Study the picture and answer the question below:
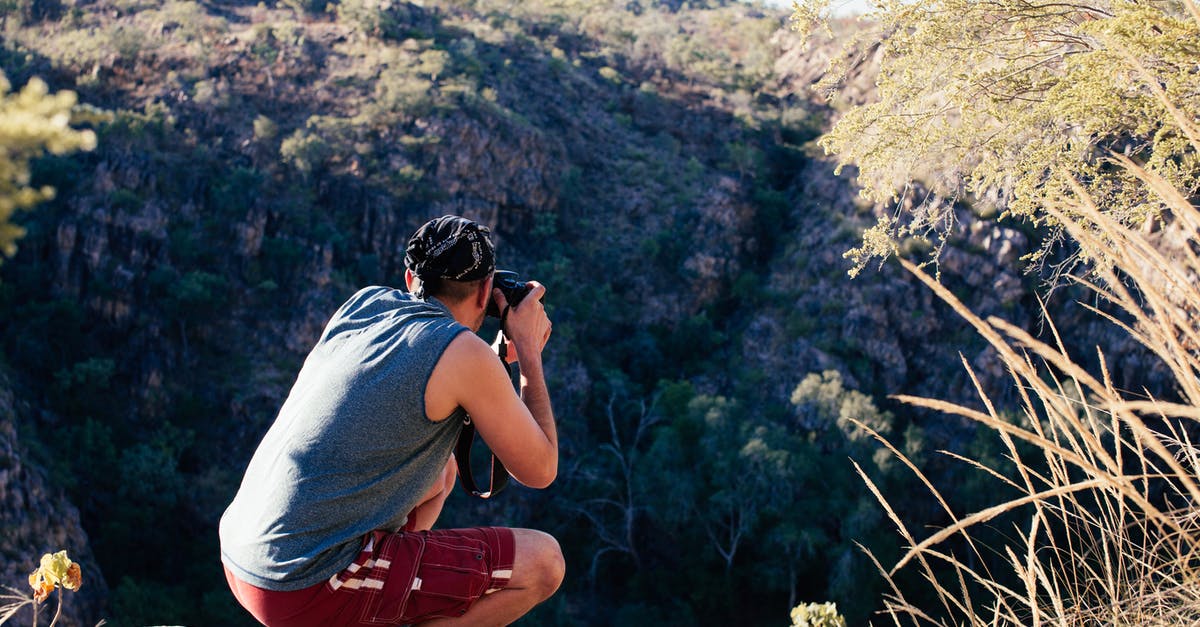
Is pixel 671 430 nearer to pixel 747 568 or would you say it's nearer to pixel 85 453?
pixel 747 568

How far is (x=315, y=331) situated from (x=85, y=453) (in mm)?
4104

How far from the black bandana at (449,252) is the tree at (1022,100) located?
6.26ft

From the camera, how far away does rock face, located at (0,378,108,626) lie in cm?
983

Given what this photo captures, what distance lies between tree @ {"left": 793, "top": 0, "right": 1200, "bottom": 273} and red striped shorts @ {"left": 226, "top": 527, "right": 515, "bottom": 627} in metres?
2.04

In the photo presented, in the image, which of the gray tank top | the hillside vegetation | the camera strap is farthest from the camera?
the hillside vegetation

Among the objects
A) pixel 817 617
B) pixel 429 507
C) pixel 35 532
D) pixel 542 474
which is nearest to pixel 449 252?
pixel 542 474

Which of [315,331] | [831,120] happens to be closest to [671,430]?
[315,331]

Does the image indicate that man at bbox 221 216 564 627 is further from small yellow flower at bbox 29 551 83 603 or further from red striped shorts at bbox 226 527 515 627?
small yellow flower at bbox 29 551 83 603

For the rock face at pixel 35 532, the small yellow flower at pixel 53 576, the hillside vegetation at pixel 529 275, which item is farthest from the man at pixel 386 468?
the hillside vegetation at pixel 529 275

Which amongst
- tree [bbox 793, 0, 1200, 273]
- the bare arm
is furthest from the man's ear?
tree [bbox 793, 0, 1200, 273]

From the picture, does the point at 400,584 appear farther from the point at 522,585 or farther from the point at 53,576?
the point at 53,576

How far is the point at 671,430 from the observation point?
15.1 meters

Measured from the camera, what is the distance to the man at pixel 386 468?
1334 mm

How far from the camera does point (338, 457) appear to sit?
1.33 meters
